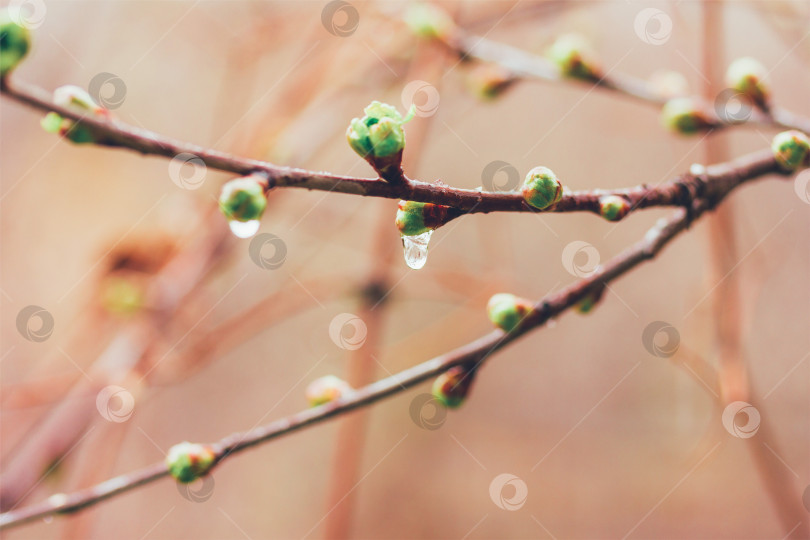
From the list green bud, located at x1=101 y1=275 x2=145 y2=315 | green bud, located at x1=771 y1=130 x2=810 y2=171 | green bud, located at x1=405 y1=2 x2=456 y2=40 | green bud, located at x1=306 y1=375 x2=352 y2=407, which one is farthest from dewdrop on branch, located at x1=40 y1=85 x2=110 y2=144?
green bud, located at x1=101 y1=275 x2=145 y2=315

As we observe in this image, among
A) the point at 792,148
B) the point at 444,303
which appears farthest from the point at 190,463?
the point at 444,303

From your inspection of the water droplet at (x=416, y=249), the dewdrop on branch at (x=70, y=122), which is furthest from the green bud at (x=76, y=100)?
the water droplet at (x=416, y=249)

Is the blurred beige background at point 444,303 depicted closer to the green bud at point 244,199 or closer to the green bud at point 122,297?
the green bud at point 122,297

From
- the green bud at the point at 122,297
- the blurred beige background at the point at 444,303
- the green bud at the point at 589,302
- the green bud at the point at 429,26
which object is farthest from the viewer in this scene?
the blurred beige background at the point at 444,303

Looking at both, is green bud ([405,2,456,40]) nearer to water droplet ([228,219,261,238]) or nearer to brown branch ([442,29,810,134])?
brown branch ([442,29,810,134])

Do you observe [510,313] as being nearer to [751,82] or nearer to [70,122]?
[70,122]

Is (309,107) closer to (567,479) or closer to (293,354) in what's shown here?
(293,354)
